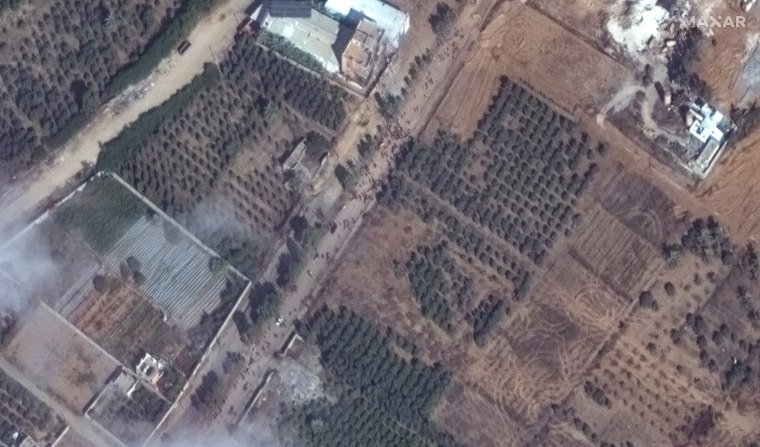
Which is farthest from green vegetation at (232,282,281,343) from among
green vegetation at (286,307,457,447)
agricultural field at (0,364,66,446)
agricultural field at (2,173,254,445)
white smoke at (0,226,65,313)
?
agricultural field at (0,364,66,446)

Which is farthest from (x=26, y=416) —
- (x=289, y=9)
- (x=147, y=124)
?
(x=289, y=9)

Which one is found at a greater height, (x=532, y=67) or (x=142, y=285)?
(x=532, y=67)

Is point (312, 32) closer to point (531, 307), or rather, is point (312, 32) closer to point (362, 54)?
point (362, 54)

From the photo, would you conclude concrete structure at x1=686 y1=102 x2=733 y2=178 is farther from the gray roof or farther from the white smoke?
the white smoke

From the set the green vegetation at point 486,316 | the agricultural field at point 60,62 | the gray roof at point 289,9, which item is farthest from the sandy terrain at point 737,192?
the agricultural field at point 60,62

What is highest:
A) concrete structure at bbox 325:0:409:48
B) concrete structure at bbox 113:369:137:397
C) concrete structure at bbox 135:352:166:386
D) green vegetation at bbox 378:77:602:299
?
concrete structure at bbox 325:0:409:48

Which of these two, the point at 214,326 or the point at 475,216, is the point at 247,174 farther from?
the point at 475,216
